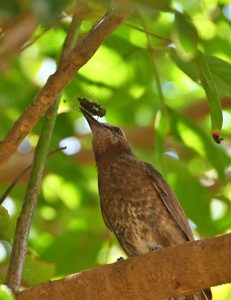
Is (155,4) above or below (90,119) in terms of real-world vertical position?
above

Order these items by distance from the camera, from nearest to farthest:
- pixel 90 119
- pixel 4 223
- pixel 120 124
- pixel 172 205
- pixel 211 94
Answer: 1. pixel 211 94
2. pixel 4 223
3. pixel 172 205
4. pixel 90 119
5. pixel 120 124

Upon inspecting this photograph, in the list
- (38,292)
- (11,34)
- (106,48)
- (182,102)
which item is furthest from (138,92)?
(11,34)

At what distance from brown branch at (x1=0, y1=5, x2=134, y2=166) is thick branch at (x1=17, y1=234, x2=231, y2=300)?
0.48 m

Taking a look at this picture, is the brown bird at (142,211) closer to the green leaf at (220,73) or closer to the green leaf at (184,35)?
the green leaf at (220,73)

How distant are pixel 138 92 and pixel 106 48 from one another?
17.9 inches

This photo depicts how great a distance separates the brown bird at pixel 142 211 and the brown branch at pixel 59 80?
1.33 meters

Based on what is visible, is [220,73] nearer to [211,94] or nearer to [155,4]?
[211,94]

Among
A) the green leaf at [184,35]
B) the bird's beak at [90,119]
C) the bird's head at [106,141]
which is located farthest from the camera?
the bird's head at [106,141]

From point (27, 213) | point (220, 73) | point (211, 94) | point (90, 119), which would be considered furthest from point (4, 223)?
point (90, 119)

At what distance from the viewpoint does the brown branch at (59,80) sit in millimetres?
2035

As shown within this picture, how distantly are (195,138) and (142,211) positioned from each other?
47 cm

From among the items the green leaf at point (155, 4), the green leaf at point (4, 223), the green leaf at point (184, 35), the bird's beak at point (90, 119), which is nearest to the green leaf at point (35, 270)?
the green leaf at point (4, 223)

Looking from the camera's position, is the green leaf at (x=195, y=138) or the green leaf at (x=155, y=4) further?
the green leaf at (x=195, y=138)

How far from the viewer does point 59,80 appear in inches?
83.4
